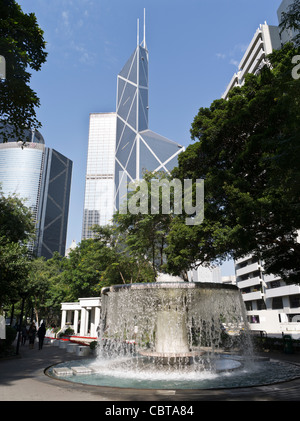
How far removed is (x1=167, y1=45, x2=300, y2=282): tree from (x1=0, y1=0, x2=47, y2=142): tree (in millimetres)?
8108

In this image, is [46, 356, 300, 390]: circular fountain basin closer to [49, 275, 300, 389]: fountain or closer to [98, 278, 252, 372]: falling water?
[49, 275, 300, 389]: fountain

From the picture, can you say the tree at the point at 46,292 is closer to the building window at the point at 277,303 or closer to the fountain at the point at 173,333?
the fountain at the point at 173,333

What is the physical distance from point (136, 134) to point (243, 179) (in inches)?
5020

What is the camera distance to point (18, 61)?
31.2 ft

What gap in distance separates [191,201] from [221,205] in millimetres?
1572

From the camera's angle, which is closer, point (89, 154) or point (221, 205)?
point (221, 205)

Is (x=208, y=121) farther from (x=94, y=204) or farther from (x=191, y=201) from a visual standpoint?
(x=94, y=204)

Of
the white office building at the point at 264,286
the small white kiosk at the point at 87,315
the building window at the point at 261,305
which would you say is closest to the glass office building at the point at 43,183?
the white office building at the point at 264,286

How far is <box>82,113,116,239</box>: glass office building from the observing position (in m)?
163

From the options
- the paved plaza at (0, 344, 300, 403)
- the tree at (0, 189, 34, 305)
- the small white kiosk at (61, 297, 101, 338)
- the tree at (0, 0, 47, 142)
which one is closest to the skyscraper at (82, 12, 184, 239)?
the small white kiosk at (61, 297, 101, 338)

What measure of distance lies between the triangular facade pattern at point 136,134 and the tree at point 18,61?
342 feet

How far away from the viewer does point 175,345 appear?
32.0ft

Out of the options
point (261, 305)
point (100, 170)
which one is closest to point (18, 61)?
point (261, 305)
